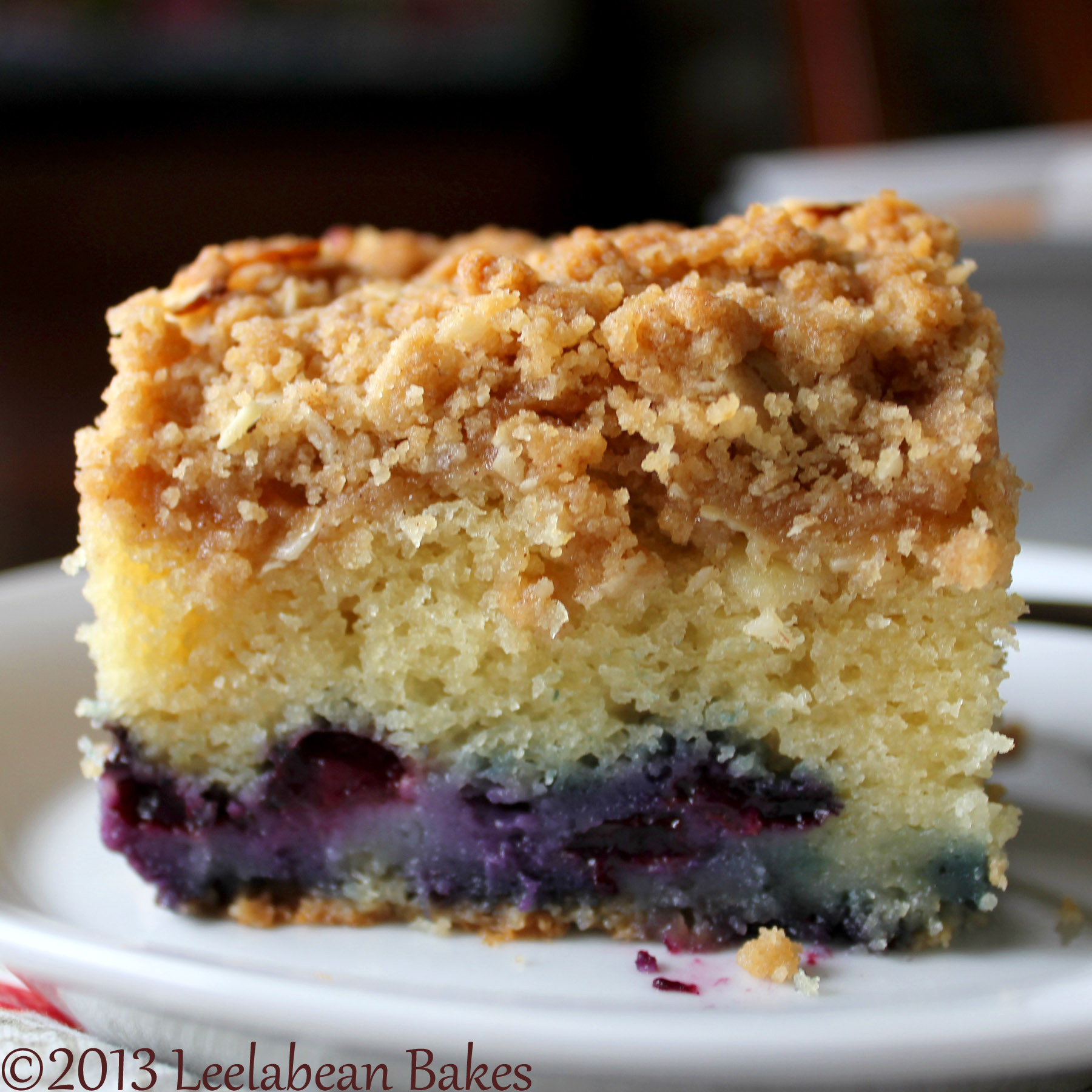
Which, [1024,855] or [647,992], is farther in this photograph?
[1024,855]

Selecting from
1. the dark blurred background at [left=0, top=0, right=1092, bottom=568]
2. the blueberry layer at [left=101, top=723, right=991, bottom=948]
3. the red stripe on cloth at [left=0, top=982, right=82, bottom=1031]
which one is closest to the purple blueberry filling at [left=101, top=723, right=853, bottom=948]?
the blueberry layer at [left=101, top=723, right=991, bottom=948]

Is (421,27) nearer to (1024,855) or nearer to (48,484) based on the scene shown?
(48,484)

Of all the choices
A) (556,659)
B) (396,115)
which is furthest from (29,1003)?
(396,115)

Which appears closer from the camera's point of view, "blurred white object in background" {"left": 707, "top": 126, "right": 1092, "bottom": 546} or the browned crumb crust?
the browned crumb crust

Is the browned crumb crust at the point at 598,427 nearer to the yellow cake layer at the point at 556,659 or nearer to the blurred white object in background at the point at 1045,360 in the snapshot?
the yellow cake layer at the point at 556,659

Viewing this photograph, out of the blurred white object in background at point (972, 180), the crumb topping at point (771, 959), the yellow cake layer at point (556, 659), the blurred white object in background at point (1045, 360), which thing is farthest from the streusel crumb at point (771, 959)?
the blurred white object in background at point (972, 180)

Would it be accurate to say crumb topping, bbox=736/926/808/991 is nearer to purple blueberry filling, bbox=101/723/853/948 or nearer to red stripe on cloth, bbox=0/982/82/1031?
purple blueberry filling, bbox=101/723/853/948

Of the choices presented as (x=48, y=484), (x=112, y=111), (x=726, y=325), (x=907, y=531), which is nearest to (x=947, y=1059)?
(x=907, y=531)
